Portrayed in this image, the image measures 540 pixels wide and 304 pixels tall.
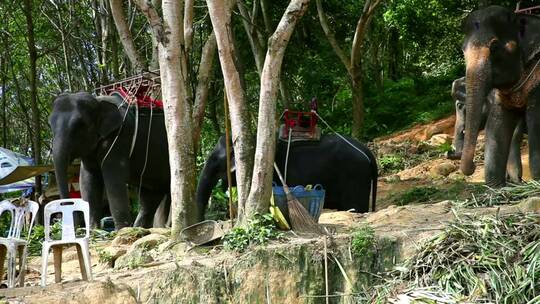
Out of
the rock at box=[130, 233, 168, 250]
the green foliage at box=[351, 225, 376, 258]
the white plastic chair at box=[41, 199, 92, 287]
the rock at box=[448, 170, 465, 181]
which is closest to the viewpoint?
the white plastic chair at box=[41, 199, 92, 287]

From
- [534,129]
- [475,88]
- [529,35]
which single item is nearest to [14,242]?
[475,88]

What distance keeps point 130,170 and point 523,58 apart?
6643 mm

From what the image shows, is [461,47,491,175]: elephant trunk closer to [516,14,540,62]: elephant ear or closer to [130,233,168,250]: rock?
[516,14,540,62]: elephant ear

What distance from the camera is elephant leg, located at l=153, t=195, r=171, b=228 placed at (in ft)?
45.3

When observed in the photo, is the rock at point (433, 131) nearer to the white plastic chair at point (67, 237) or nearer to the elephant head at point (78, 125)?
the elephant head at point (78, 125)

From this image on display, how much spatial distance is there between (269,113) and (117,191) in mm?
4560

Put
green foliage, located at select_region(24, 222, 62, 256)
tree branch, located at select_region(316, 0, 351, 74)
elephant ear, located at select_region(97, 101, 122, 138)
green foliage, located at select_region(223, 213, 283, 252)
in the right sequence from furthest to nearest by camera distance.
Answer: tree branch, located at select_region(316, 0, 351, 74)
elephant ear, located at select_region(97, 101, 122, 138)
green foliage, located at select_region(24, 222, 62, 256)
green foliage, located at select_region(223, 213, 283, 252)

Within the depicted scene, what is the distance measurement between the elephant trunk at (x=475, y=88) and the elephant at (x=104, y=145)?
553 cm

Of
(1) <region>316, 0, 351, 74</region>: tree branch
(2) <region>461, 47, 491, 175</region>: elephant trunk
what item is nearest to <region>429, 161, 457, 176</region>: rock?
(1) <region>316, 0, 351, 74</region>: tree branch

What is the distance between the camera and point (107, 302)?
6766 millimetres

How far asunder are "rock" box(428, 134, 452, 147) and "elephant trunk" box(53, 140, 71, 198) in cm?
1185

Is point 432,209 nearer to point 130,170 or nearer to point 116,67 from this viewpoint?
point 130,170

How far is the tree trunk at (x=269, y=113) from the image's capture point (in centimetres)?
805

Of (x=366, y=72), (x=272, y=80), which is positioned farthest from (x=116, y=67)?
(x=366, y=72)
